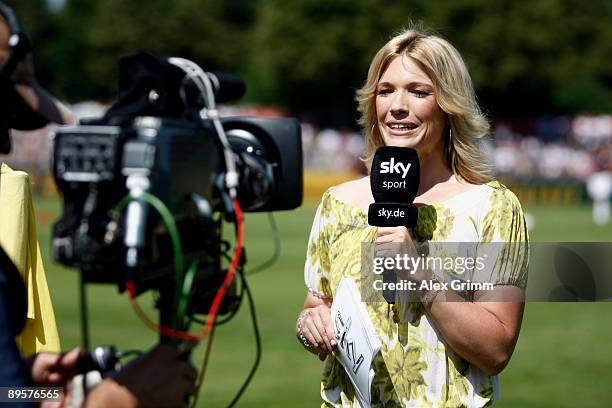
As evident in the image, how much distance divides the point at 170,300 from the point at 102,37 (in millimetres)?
86365

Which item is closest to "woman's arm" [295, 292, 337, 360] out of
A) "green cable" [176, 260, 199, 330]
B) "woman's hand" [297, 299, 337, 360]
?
"woman's hand" [297, 299, 337, 360]

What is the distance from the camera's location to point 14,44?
3016 mm

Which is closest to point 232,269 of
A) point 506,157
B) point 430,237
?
point 430,237

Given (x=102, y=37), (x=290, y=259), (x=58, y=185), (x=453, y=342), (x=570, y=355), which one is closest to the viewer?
(x=58, y=185)

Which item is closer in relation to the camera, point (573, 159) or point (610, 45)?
point (573, 159)

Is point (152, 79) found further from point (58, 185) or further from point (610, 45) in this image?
point (610, 45)

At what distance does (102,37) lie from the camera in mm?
86625

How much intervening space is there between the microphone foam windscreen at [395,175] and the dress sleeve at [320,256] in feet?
1.13

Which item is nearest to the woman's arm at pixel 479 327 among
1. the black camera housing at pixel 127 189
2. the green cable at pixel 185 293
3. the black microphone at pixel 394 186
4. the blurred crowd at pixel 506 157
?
the black microphone at pixel 394 186

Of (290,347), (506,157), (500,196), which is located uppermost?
(500,196)

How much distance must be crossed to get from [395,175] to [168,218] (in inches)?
50.2

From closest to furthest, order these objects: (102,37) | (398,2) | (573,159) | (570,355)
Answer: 1. (570,355)
2. (573,159)
3. (398,2)
4. (102,37)

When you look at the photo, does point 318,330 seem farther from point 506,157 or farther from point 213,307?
point 506,157

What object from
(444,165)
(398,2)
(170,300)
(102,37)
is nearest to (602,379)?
(444,165)
